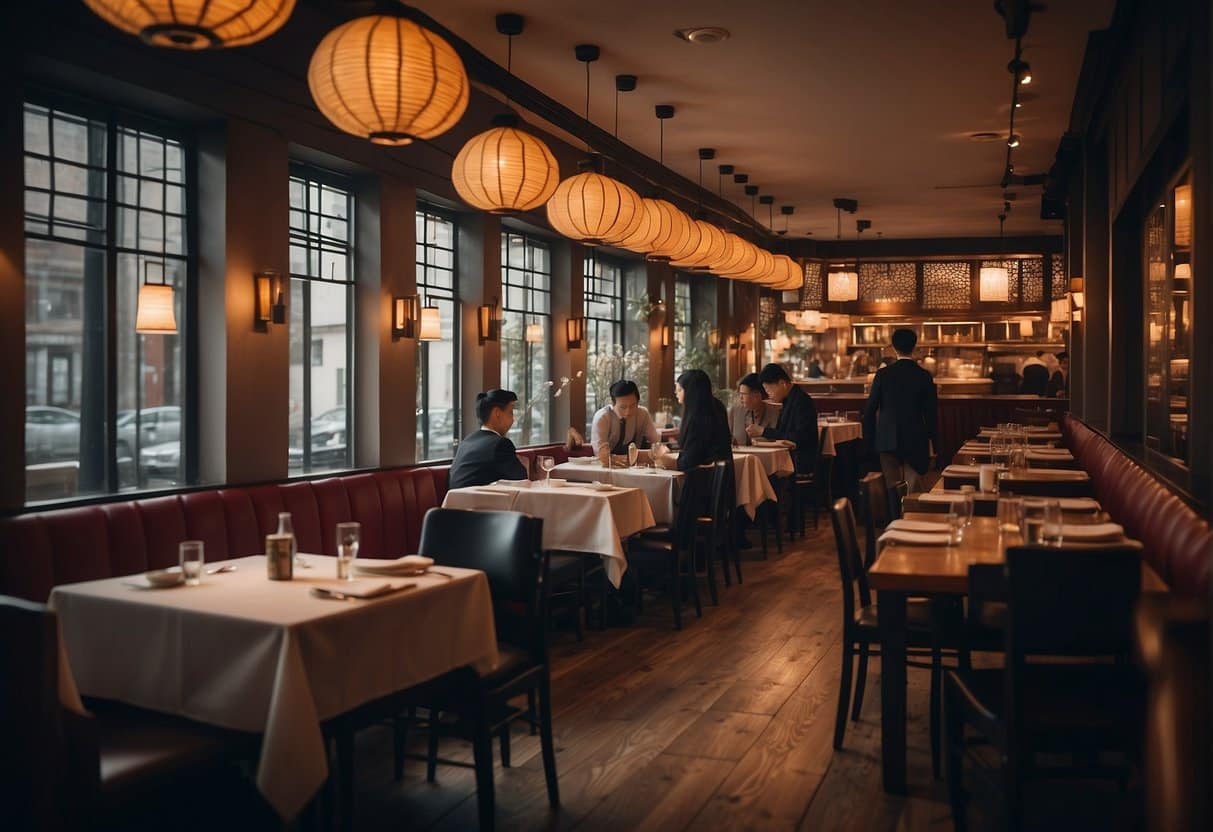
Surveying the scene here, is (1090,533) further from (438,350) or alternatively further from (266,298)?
(438,350)

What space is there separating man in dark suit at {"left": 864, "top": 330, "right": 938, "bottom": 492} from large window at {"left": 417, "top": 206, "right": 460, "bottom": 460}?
348 centimetres

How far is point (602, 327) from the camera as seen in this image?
12297 mm

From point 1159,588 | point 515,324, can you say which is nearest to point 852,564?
point 1159,588

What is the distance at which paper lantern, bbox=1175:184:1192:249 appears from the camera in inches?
217

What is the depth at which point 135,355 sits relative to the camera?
5.47 m

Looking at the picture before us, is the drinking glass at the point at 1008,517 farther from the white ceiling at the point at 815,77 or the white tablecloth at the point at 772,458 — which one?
the white tablecloth at the point at 772,458

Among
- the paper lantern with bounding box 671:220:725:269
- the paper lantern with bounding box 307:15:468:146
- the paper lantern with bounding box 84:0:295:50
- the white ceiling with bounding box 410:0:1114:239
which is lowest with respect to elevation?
the paper lantern with bounding box 84:0:295:50

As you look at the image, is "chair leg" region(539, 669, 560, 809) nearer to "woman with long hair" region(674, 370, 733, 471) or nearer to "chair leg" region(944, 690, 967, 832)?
"chair leg" region(944, 690, 967, 832)

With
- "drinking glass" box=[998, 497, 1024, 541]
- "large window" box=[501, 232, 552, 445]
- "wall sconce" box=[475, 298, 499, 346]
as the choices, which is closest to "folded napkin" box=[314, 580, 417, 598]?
"drinking glass" box=[998, 497, 1024, 541]

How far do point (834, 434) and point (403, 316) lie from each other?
6270mm

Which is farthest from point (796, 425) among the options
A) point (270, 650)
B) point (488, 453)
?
point (270, 650)

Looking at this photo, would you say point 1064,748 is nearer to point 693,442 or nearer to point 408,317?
point 693,442

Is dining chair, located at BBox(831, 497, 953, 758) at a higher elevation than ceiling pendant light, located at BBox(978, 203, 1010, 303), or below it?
below

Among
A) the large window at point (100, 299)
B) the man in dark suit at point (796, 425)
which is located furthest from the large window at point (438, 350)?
the man in dark suit at point (796, 425)
